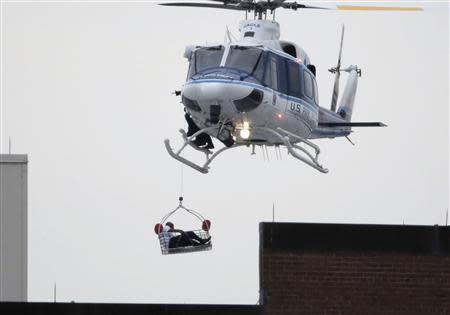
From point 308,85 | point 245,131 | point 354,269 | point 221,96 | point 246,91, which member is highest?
point 308,85

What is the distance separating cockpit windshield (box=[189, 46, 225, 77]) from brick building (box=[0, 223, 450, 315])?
9696 millimetres

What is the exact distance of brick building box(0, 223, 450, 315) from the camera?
30.8 meters

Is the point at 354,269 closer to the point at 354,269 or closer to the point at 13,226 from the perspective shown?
the point at 354,269

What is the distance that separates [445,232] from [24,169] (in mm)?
7261

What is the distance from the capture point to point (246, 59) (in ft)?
133

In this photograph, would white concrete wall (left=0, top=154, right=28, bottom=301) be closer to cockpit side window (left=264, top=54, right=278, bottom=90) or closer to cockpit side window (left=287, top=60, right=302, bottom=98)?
cockpit side window (left=264, top=54, right=278, bottom=90)

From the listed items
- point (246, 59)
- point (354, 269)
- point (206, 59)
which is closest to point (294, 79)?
point (246, 59)

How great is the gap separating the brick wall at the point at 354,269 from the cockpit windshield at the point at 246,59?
31.4 feet

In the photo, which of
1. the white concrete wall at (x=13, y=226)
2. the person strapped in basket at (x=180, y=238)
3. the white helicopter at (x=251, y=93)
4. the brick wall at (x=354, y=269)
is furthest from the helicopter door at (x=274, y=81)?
the white concrete wall at (x=13, y=226)

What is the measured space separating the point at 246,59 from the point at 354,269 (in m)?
10.3

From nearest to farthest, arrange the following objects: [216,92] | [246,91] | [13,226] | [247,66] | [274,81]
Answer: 1. [13,226]
2. [216,92]
3. [246,91]
4. [247,66]
5. [274,81]

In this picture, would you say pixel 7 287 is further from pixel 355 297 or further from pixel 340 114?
pixel 340 114

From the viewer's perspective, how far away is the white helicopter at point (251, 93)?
129ft

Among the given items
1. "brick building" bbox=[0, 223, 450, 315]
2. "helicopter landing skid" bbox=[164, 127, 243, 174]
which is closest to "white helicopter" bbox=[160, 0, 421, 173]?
"helicopter landing skid" bbox=[164, 127, 243, 174]
